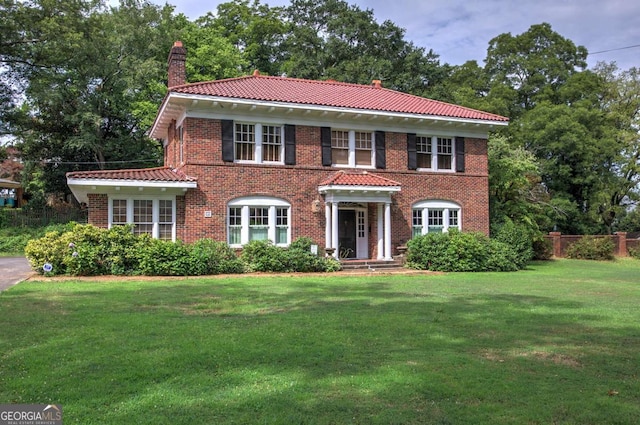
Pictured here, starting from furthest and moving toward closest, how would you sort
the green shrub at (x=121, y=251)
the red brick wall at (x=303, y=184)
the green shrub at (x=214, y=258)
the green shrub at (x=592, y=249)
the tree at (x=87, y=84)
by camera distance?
1. the tree at (x=87, y=84)
2. the green shrub at (x=592, y=249)
3. the red brick wall at (x=303, y=184)
4. the green shrub at (x=214, y=258)
5. the green shrub at (x=121, y=251)

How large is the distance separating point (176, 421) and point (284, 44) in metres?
43.8

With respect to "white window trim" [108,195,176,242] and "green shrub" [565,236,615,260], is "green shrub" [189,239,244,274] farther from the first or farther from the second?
"green shrub" [565,236,615,260]

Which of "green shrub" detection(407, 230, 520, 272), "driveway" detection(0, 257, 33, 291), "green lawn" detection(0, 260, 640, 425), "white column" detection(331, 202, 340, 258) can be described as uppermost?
"white column" detection(331, 202, 340, 258)

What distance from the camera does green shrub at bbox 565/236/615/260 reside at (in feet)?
92.8

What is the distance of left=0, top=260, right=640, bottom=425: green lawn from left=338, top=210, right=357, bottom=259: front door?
30.5 ft

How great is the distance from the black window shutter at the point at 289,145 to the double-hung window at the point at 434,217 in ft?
18.6

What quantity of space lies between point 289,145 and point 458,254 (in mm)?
7509

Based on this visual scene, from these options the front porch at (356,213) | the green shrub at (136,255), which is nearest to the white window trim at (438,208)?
the front porch at (356,213)

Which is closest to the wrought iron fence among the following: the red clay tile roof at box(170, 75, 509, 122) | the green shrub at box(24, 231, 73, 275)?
the red clay tile roof at box(170, 75, 509, 122)

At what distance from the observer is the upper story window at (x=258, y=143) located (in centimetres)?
1880

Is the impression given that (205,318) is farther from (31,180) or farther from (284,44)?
(284,44)

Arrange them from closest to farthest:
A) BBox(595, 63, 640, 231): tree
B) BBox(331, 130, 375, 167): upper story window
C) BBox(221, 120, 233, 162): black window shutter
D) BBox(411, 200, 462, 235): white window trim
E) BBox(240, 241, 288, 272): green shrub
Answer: BBox(240, 241, 288, 272): green shrub
BBox(221, 120, 233, 162): black window shutter
BBox(331, 130, 375, 167): upper story window
BBox(411, 200, 462, 235): white window trim
BBox(595, 63, 640, 231): tree

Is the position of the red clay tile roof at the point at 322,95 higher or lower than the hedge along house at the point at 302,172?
higher

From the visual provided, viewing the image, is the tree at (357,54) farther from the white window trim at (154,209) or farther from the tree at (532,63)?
the white window trim at (154,209)
